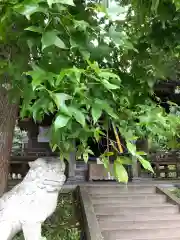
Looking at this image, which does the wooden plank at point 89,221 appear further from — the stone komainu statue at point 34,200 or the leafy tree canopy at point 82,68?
the leafy tree canopy at point 82,68

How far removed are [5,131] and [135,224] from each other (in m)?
2.37

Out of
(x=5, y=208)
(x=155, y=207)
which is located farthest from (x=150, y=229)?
(x=5, y=208)

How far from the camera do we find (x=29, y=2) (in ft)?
2.95

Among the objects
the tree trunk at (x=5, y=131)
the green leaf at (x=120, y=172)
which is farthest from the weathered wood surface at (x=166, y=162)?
the green leaf at (x=120, y=172)

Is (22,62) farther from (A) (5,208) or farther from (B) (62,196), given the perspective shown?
(B) (62,196)

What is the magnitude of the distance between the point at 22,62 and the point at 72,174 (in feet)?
19.2

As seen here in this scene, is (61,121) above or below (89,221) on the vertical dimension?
above

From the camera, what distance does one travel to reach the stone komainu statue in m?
2.27

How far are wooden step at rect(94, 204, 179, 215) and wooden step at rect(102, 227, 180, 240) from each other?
0.50m

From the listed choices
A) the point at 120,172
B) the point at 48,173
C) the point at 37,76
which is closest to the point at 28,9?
→ the point at 37,76

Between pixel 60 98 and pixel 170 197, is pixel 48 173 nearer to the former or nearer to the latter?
pixel 60 98

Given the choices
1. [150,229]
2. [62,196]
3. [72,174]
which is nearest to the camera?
[150,229]

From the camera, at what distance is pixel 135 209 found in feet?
14.2

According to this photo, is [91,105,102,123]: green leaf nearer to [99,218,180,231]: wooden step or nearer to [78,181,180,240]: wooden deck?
[78,181,180,240]: wooden deck
